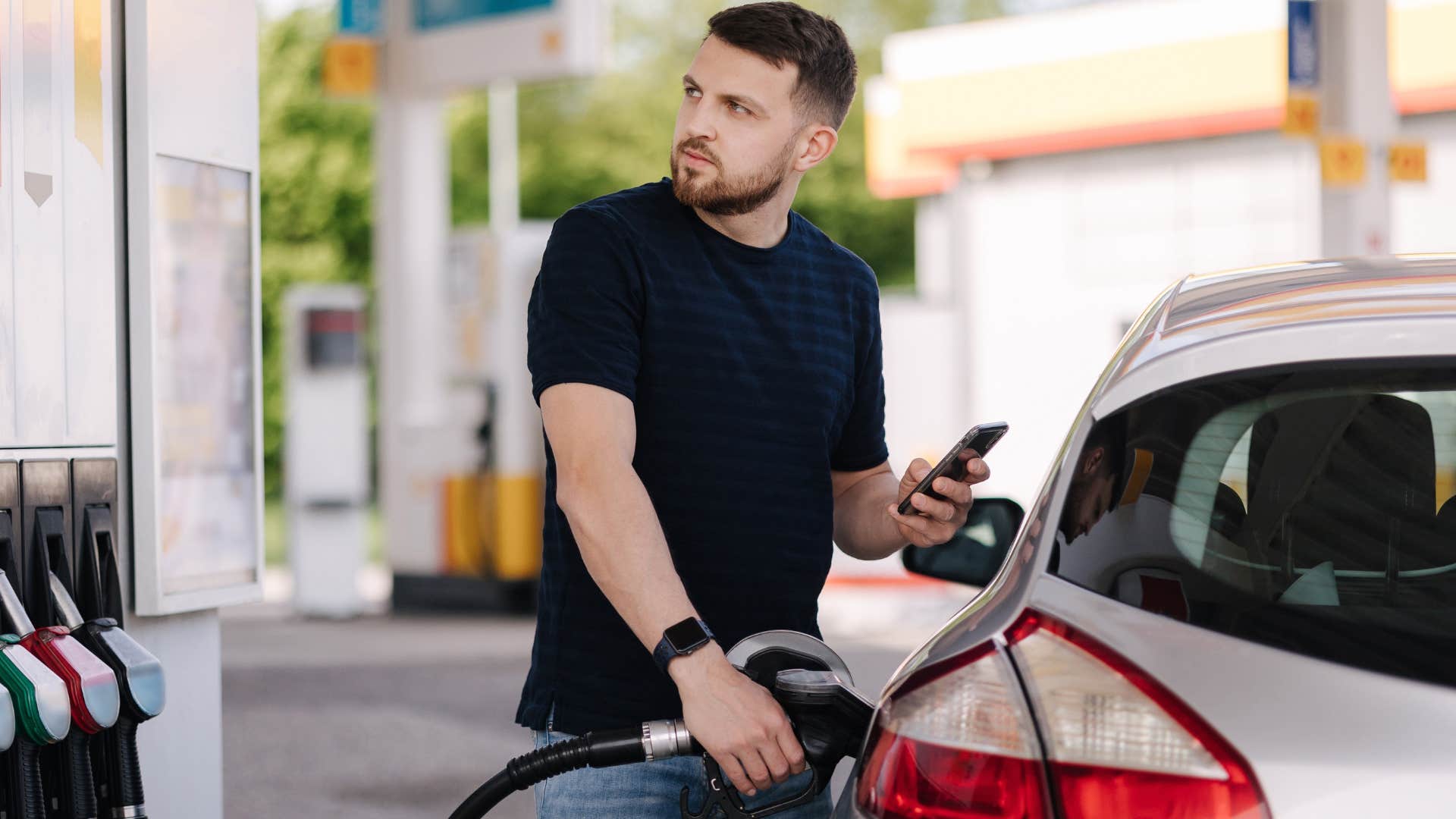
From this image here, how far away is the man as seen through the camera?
231cm

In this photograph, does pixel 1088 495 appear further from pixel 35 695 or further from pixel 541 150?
pixel 541 150

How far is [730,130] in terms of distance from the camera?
8.09 ft

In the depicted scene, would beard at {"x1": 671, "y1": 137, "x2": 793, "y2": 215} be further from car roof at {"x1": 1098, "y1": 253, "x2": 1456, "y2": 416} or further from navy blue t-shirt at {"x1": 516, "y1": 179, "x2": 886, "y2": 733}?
car roof at {"x1": 1098, "y1": 253, "x2": 1456, "y2": 416}

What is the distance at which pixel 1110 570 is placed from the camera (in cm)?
181

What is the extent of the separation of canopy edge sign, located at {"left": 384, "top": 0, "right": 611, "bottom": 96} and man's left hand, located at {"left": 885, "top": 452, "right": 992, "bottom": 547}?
32.4 feet

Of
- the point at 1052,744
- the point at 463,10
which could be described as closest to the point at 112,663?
the point at 1052,744

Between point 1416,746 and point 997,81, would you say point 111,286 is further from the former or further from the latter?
point 997,81

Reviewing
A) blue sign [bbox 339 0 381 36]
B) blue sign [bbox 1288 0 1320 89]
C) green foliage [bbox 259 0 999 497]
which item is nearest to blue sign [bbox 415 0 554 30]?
blue sign [bbox 339 0 381 36]

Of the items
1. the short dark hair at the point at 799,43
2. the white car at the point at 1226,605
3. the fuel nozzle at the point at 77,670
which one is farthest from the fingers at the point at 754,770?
the fuel nozzle at the point at 77,670

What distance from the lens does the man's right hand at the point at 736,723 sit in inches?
82.8

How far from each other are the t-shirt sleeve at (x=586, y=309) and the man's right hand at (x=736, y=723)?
398 mm

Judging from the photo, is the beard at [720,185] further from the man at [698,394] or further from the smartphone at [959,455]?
the smartphone at [959,455]

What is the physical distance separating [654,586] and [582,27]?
10.6 meters

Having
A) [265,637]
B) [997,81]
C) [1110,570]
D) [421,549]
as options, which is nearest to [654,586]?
[1110,570]
